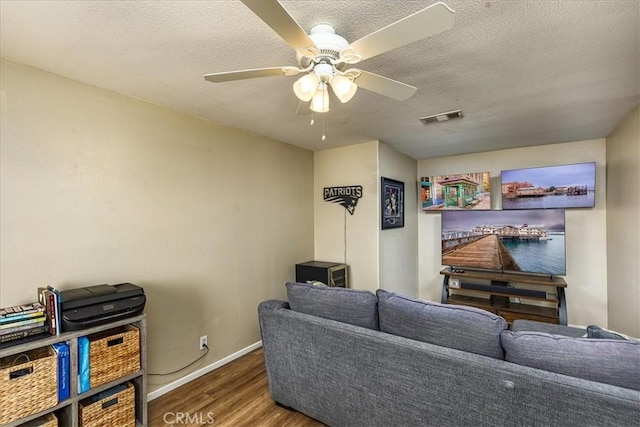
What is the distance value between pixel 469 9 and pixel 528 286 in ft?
12.1

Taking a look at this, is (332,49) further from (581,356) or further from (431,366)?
(581,356)

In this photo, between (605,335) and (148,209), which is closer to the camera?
(605,335)

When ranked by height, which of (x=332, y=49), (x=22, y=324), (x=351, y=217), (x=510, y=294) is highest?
(x=332, y=49)

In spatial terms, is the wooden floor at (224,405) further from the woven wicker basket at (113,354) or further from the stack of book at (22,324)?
the stack of book at (22,324)

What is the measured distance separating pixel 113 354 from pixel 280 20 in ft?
6.70

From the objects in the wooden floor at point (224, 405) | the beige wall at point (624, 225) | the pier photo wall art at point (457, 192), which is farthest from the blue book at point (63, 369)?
the beige wall at point (624, 225)

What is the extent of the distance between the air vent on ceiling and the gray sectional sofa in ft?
5.71

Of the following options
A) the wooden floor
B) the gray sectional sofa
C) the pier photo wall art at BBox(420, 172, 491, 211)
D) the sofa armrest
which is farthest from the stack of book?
the pier photo wall art at BBox(420, 172, 491, 211)

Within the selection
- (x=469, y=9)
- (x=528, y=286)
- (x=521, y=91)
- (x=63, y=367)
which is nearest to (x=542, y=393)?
(x=469, y=9)

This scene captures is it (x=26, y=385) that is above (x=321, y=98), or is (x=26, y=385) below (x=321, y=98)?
below

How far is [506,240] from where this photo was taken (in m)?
3.58

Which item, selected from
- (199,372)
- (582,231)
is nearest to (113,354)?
(199,372)

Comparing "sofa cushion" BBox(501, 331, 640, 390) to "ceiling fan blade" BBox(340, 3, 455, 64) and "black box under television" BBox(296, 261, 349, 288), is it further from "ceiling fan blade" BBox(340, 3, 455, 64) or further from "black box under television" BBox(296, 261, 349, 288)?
"black box under television" BBox(296, 261, 349, 288)

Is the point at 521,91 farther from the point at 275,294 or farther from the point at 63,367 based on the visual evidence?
the point at 63,367
